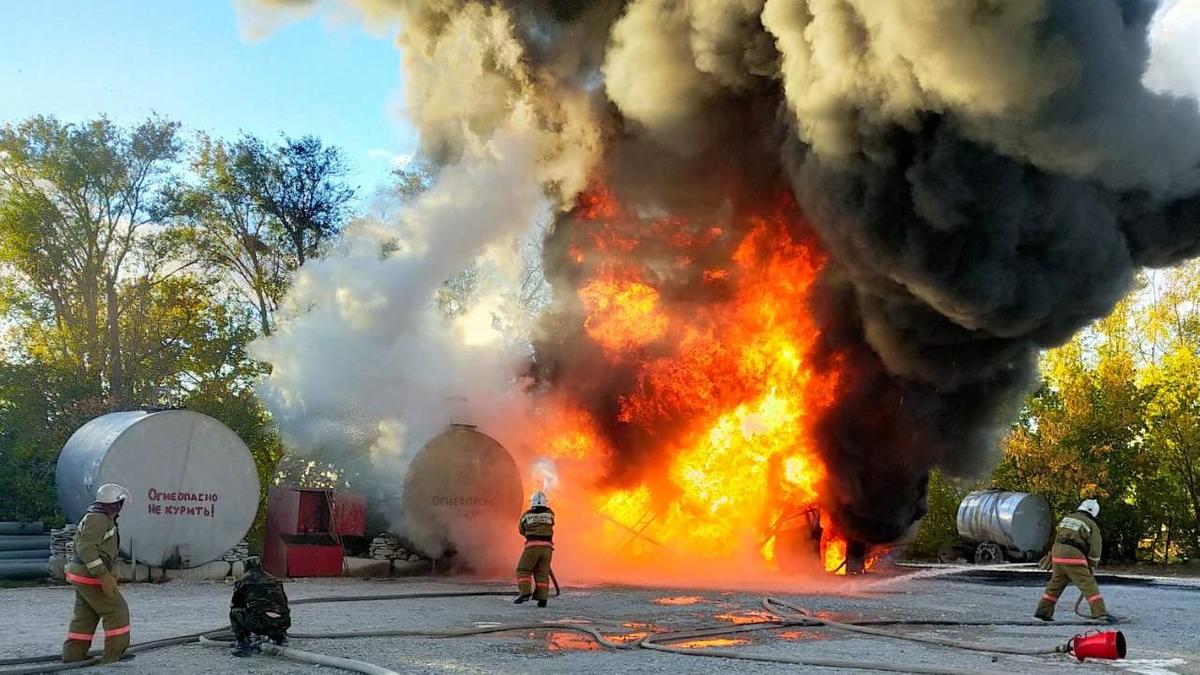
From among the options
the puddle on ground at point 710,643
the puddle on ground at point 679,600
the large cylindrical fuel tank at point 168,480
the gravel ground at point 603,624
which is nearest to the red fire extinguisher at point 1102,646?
the gravel ground at point 603,624

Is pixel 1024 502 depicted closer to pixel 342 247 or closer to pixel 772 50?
pixel 772 50

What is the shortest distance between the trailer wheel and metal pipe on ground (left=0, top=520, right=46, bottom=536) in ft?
85.5

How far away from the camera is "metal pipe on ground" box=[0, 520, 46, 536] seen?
64.5 feet

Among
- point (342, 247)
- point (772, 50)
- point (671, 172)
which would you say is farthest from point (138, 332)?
point (772, 50)

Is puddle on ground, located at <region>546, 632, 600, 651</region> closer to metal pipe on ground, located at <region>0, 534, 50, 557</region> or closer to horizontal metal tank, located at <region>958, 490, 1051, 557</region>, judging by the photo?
metal pipe on ground, located at <region>0, 534, 50, 557</region>

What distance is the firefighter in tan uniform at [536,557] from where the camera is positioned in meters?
14.1

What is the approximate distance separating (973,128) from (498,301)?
1362cm

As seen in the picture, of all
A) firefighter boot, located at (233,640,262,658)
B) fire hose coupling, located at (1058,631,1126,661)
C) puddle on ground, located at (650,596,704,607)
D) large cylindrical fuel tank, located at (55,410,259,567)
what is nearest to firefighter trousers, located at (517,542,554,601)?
puddle on ground, located at (650,596,704,607)

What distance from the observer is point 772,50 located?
17.6 metres

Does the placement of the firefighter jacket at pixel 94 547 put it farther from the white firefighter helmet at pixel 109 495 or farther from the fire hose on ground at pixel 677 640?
the fire hose on ground at pixel 677 640

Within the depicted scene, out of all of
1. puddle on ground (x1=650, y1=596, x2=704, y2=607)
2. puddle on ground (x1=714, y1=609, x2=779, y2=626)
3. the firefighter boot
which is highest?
puddle on ground (x1=650, y1=596, x2=704, y2=607)

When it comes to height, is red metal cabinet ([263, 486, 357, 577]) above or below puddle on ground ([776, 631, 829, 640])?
above

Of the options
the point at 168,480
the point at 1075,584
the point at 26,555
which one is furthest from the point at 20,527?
the point at 1075,584

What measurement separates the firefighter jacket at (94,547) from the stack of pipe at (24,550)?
32.7ft
